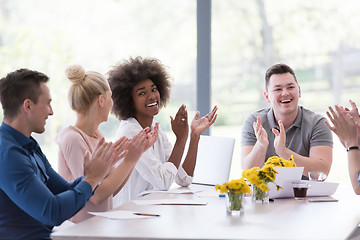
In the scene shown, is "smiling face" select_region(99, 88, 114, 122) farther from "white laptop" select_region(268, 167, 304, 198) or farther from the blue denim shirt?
"white laptop" select_region(268, 167, 304, 198)

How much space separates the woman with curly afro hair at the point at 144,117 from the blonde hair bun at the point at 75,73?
44 cm

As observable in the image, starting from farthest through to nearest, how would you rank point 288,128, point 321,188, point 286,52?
point 286,52 → point 288,128 → point 321,188

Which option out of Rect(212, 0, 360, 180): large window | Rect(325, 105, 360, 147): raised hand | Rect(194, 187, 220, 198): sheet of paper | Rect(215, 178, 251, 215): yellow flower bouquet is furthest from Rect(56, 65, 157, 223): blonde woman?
Rect(212, 0, 360, 180): large window

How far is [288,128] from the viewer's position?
11.2ft

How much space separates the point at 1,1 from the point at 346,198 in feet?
17.7

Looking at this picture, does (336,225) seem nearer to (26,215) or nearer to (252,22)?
(26,215)

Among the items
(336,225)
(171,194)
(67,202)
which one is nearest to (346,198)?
(336,225)

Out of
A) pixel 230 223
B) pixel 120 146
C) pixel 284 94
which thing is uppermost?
pixel 284 94

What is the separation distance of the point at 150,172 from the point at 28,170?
39.0 inches

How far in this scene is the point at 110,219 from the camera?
6.32ft


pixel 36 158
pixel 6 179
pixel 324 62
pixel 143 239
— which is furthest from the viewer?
pixel 324 62

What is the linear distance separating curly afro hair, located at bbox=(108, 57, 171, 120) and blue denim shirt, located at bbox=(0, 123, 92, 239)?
3.28 feet

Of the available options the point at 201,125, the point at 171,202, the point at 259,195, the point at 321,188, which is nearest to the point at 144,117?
the point at 201,125

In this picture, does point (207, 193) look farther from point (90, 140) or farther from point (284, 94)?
point (284, 94)
